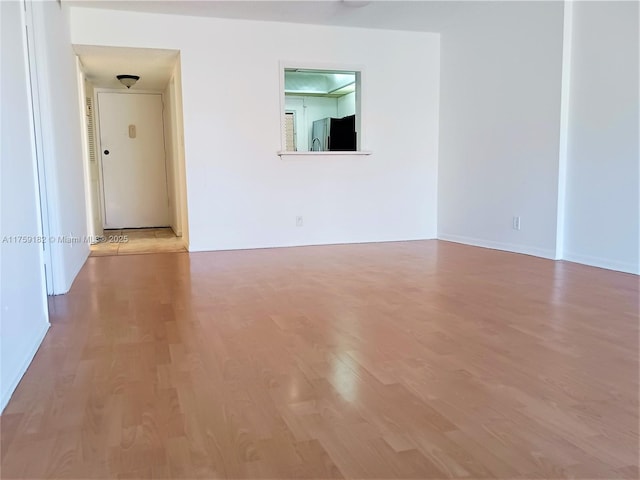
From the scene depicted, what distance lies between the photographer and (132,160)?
7695 mm

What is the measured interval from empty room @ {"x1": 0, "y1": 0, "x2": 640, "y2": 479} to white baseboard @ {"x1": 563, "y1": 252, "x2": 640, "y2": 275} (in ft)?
0.07

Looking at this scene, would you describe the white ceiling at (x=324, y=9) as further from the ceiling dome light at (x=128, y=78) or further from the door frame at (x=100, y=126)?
the door frame at (x=100, y=126)

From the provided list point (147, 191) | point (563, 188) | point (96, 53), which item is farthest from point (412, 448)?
point (147, 191)

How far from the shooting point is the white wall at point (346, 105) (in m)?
8.38

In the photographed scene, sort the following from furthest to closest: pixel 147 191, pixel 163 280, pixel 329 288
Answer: pixel 147 191, pixel 163 280, pixel 329 288

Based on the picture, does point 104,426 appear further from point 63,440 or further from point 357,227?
point 357,227

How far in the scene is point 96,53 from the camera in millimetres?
5062

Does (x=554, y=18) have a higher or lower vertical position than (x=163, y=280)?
higher

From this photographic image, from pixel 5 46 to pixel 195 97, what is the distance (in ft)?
10.3

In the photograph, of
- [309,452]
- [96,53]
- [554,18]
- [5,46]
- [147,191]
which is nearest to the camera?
[309,452]

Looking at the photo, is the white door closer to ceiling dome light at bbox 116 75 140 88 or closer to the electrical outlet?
ceiling dome light at bbox 116 75 140 88

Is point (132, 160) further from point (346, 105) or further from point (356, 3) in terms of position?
point (356, 3)

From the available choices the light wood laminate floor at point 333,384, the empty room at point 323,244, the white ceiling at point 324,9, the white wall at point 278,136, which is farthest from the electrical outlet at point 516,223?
the white ceiling at point 324,9

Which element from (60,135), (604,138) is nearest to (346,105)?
(604,138)
